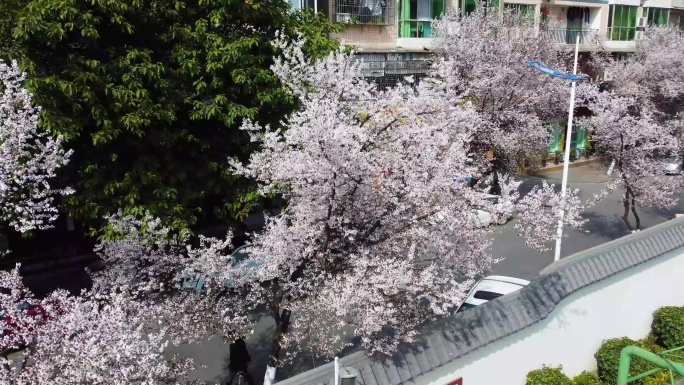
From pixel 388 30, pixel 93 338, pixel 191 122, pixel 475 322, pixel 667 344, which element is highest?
pixel 388 30

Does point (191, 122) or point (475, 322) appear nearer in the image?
point (475, 322)

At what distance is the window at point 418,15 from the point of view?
25.3m

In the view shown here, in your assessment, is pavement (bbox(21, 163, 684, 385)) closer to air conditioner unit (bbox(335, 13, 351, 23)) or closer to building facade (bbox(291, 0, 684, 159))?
building facade (bbox(291, 0, 684, 159))

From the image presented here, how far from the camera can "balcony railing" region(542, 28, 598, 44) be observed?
107 feet

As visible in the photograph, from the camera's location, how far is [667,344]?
39.2 feet

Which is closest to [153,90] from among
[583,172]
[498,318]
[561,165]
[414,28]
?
[498,318]

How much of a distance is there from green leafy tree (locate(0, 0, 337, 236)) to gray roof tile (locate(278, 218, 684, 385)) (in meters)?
6.39

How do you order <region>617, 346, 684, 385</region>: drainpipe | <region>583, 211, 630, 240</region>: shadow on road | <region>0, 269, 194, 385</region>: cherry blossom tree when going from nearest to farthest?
<region>617, 346, 684, 385</region>: drainpipe, <region>0, 269, 194, 385</region>: cherry blossom tree, <region>583, 211, 630, 240</region>: shadow on road

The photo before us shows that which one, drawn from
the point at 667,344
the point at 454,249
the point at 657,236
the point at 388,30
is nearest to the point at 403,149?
the point at 454,249

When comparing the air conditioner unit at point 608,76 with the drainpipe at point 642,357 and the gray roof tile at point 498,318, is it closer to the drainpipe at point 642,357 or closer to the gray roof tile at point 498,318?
the gray roof tile at point 498,318

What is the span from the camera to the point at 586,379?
10.3m

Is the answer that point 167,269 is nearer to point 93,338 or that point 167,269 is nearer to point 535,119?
point 93,338

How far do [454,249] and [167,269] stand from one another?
16.4 ft

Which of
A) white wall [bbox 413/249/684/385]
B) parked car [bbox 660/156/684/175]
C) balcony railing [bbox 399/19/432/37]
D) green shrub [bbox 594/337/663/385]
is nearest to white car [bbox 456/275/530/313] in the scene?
white wall [bbox 413/249/684/385]
